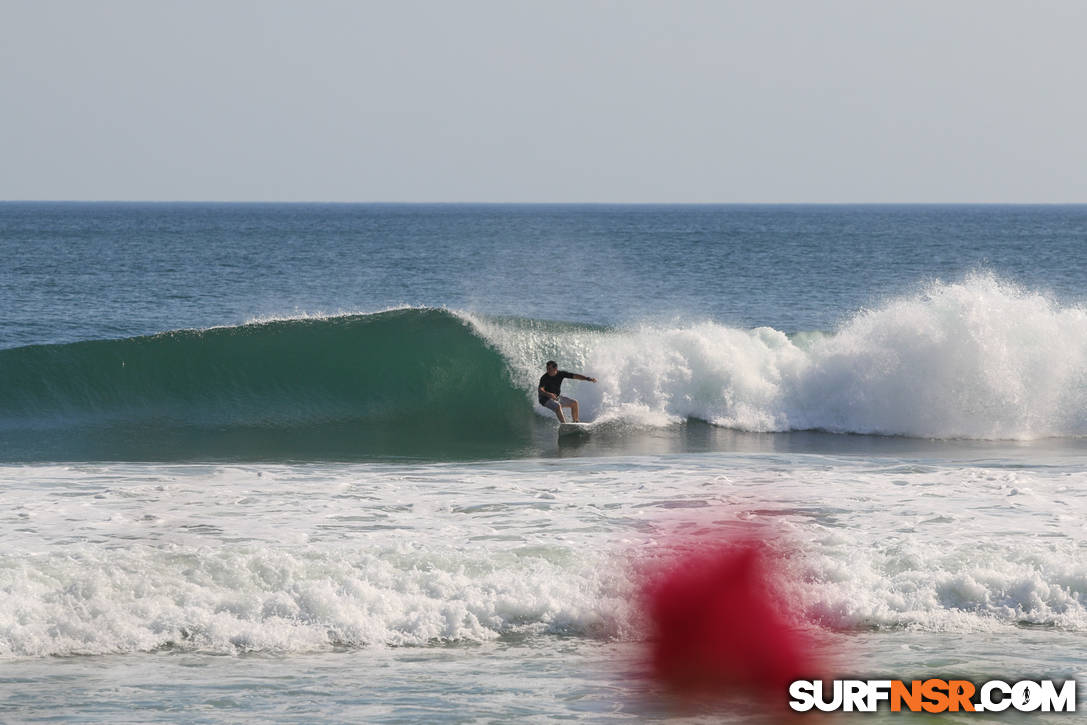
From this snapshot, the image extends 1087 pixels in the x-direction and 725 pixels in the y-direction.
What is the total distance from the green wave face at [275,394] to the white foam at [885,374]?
1.34 metres

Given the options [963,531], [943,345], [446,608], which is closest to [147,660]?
[446,608]

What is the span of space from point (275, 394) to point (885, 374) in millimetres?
9156

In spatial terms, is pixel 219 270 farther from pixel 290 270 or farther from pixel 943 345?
pixel 943 345

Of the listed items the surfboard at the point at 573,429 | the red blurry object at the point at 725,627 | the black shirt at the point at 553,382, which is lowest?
the red blurry object at the point at 725,627

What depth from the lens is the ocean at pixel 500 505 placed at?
22.8 ft

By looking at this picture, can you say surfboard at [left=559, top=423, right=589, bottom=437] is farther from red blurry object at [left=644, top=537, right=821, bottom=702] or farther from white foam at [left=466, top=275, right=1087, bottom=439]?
red blurry object at [left=644, top=537, right=821, bottom=702]

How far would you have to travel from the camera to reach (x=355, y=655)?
725 centimetres

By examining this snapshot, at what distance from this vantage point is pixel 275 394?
17.5 m

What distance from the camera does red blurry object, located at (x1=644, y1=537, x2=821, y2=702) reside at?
6.84 metres

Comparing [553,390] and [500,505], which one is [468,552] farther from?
[553,390]

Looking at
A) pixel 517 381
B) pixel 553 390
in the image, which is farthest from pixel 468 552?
pixel 517 381

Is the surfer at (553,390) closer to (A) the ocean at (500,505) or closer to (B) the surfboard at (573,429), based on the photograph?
(B) the surfboard at (573,429)

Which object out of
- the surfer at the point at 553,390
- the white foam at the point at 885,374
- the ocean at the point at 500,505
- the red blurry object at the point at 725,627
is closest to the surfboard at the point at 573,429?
the surfer at the point at 553,390

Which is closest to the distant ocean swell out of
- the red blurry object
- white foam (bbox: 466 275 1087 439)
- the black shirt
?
white foam (bbox: 466 275 1087 439)
